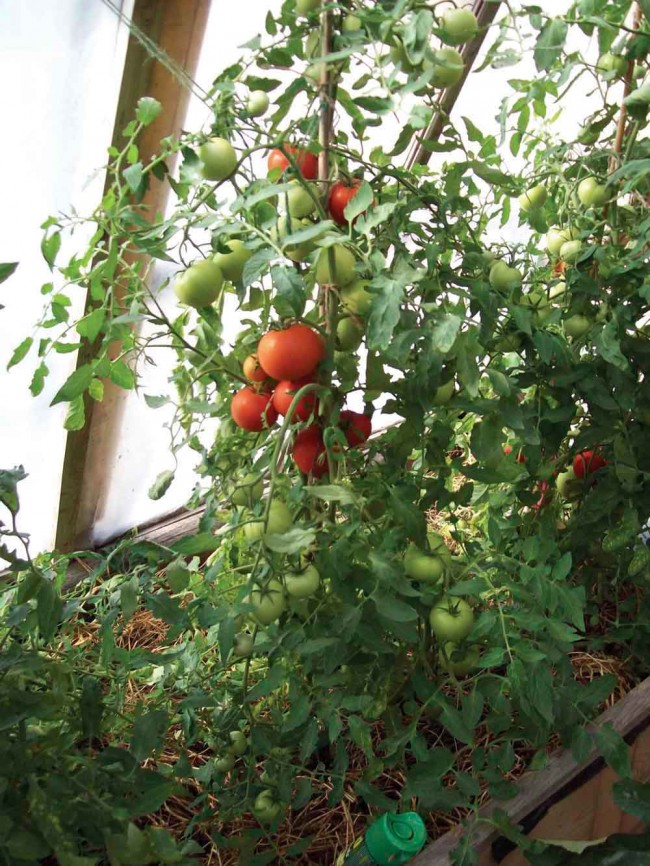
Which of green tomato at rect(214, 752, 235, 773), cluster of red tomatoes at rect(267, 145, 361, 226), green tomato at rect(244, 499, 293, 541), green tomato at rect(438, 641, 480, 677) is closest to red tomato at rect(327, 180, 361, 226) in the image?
cluster of red tomatoes at rect(267, 145, 361, 226)

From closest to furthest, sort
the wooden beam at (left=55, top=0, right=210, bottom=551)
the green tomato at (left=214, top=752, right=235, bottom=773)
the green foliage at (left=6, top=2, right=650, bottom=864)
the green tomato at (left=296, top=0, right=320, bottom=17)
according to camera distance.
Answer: the green foliage at (left=6, top=2, right=650, bottom=864) → the green tomato at (left=296, top=0, right=320, bottom=17) → the green tomato at (left=214, top=752, right=235, bottom=773) → the wooden beam at (left=55, top=0, right=210, bottom=551)

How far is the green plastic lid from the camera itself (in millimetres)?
938

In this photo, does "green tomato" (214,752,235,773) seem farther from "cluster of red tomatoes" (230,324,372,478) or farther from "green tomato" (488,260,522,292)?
"green tomato" (488,260,522,292)

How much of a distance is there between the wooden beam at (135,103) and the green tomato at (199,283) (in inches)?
11.8

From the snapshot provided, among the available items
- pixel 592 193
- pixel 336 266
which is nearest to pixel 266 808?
pixel 336 266

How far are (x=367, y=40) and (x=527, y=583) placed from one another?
25.8 inches

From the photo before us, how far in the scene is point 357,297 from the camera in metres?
0.87

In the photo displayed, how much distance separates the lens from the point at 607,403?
1099 mm

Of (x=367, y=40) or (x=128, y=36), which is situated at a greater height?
(x=128, y=36)

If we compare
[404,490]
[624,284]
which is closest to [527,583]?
[404,490]

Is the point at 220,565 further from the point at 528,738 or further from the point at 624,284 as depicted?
the point at 624,284

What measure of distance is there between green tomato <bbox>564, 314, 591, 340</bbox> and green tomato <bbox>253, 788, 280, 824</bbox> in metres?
0.77

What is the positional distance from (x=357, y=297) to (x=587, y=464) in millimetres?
624

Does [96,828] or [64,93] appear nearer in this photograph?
[96,828]
